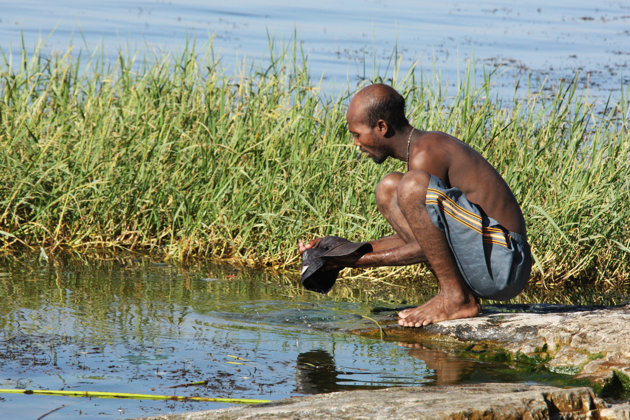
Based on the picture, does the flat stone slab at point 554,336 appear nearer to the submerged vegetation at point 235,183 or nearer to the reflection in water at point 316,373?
the reflection in water at point 316,373

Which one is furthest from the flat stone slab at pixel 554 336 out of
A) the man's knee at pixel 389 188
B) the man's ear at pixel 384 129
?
the man's ear at pixel 384 129

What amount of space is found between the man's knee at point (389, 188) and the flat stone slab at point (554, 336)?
0.60 m

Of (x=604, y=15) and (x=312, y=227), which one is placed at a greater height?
(x=604, y=15)

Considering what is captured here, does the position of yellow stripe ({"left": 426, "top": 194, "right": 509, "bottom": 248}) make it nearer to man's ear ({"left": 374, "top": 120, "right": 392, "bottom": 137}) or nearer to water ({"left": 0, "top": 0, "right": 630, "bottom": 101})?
man's ear ({"left": 374, "top": 120, "right": 392, "bottom": 137})

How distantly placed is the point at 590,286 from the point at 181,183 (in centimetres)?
279

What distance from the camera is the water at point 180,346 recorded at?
322cm

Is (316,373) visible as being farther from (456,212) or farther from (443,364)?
(456,212)

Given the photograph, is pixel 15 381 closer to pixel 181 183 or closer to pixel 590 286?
pixel 181 183

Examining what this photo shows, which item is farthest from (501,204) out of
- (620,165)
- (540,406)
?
(620,165)

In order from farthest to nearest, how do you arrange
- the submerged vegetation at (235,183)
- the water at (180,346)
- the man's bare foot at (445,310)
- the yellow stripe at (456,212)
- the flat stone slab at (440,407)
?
1. the submerged vegetation at (235,183)
2. the man's bare foot at (445,310)
3. the yellow stripe at (456,212)
4. the water at (180,346)
5. the flat stone slab at (440,407)

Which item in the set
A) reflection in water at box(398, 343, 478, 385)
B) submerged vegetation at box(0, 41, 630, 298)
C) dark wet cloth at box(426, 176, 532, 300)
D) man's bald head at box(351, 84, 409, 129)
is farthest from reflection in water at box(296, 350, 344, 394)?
submerged vegetation at box(0, 41, 630, 298)

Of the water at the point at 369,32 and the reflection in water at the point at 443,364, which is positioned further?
the water at the point at 369,32

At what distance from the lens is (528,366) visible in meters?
3.71

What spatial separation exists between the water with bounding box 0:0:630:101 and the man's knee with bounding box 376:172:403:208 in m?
6.69
